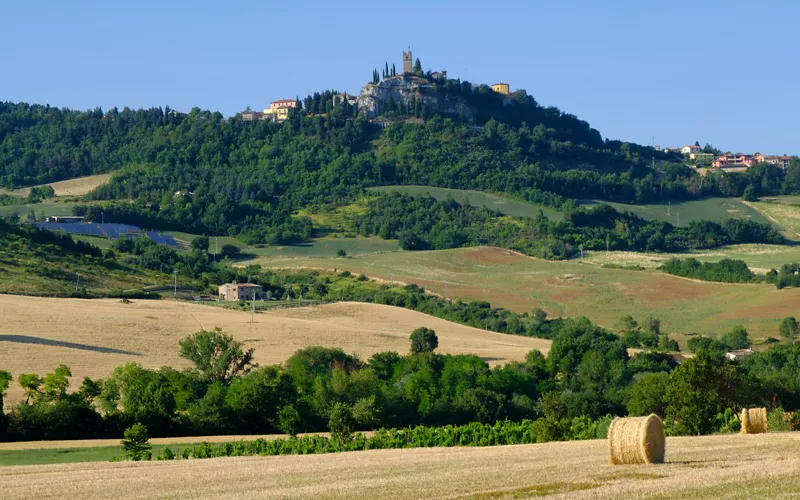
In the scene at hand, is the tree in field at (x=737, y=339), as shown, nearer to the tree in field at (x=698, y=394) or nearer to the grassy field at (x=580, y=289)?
the grassy field at (x=580, y=289)

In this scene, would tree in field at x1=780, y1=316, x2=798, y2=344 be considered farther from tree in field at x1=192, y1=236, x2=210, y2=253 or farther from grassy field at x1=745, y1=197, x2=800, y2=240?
grassy field at x1=745, y1=197, x2=800, y2=240

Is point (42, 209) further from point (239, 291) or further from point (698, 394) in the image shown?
point (698, 394)

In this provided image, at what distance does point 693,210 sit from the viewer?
187375mm

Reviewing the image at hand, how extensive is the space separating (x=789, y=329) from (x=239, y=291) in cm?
4500

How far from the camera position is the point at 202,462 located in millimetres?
36156

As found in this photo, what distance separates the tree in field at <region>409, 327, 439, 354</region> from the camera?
293 ft

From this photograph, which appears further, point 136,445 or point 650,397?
point 650,397

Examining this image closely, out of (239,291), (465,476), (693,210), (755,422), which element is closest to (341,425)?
(755,422)

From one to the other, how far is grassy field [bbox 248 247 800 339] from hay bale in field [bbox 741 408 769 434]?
6593cm

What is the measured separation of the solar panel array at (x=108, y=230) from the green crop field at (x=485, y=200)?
1520 inches

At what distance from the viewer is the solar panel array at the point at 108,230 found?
14488 cm

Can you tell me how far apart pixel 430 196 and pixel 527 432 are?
417 feet

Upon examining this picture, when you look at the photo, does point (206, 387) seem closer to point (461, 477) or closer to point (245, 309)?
point (245, 309)


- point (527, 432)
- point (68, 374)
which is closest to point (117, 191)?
point (68, 374)
